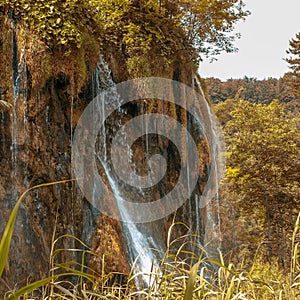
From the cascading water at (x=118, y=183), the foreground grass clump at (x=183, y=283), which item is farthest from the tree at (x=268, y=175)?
the foreground grass clump at (x=183, y=283)

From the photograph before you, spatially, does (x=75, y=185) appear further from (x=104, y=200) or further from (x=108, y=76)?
(x=108, y=76)

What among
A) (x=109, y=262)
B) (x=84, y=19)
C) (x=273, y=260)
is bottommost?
(x=273, y=260)

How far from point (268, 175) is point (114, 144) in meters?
8.84

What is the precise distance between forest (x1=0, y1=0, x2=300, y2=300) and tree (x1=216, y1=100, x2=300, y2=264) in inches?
2.7

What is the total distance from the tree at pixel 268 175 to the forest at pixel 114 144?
0.23 ft

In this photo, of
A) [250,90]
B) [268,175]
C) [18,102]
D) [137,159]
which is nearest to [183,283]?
[18,102]

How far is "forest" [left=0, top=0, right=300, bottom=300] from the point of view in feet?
22.1

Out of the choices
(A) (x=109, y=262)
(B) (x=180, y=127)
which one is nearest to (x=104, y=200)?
(A) (x=109, y=262)

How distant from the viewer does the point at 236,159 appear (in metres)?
16.8

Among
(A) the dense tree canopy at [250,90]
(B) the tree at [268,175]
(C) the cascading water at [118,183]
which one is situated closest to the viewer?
(C) the cascading water at [118,183]

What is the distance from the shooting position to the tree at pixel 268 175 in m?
15.5

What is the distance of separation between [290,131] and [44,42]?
12065mm

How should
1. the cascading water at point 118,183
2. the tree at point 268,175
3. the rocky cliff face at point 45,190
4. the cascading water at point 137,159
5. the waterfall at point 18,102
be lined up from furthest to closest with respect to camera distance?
the tree at point 268,175
the cascading water at point 118,183
the cascading water at point 137,159
the waterfall at point 18,102
the rocky cliff face at point 45,190

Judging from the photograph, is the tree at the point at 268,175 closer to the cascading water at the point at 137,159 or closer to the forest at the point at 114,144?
the forest at the point at 114,144
